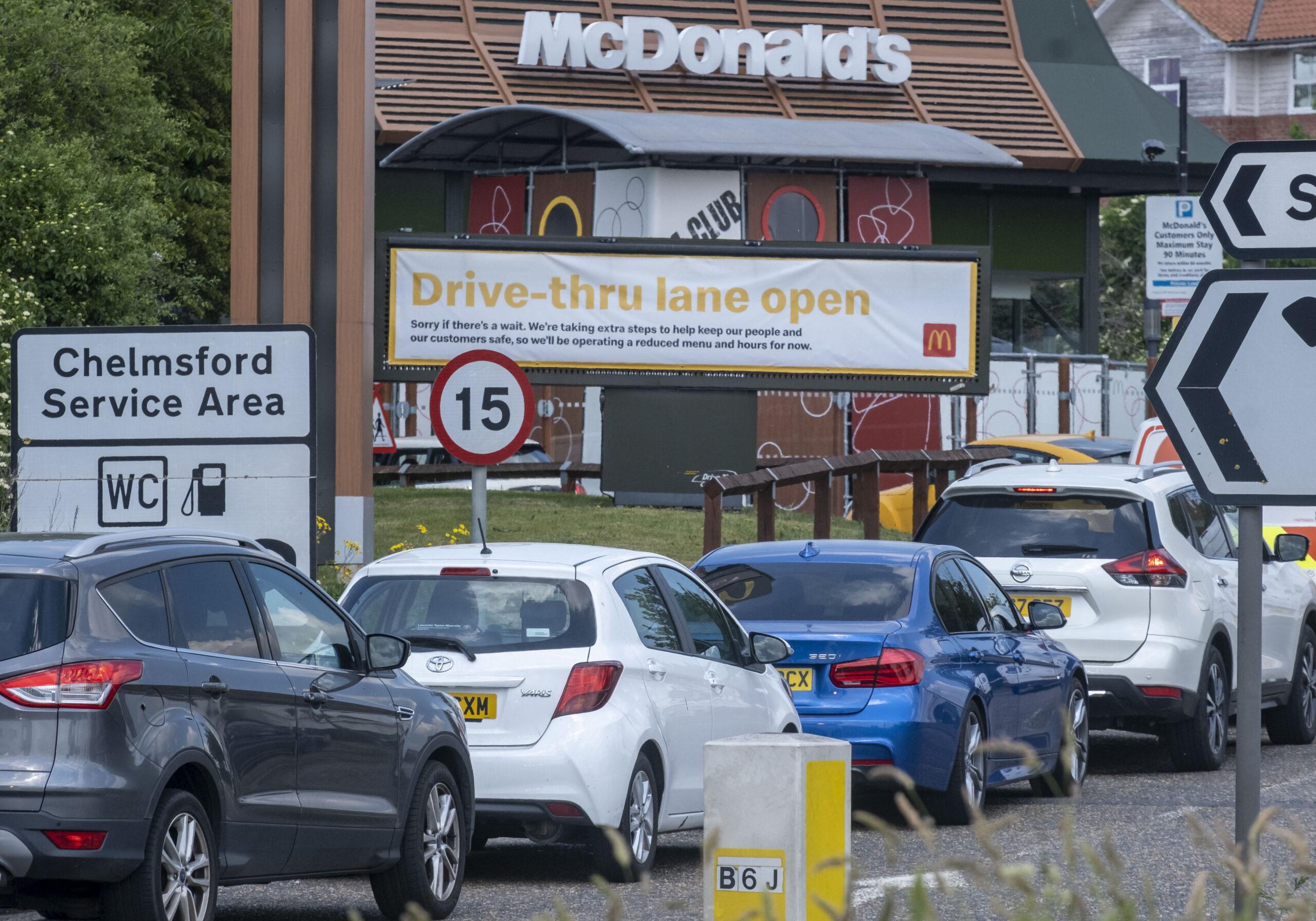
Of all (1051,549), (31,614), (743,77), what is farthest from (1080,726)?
(743,77)

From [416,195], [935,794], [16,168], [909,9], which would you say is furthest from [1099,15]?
[935,794]

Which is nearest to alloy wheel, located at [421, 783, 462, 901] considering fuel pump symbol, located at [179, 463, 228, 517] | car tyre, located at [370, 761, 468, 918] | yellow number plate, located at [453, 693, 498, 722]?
car tyre, located at [370, 761, 468, 918]

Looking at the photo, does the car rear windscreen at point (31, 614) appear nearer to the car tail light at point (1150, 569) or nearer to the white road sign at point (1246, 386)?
the white road sign at point (1246, 386)

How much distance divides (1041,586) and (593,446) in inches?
763

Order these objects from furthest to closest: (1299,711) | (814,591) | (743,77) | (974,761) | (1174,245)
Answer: (743,77) < (1174,245) < (1299,711) < (814,591) < (974,761)

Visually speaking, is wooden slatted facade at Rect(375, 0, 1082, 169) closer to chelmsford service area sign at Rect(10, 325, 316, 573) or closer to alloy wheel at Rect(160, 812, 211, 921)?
chelmsford service area sign at Rect(10, 325, 316, 573)

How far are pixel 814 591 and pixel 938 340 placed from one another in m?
8.76

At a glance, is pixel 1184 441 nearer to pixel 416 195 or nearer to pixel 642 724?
pixel 642 724

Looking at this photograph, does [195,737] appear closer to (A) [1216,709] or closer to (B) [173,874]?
(B) [173,874]

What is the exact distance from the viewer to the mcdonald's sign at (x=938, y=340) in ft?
64.5

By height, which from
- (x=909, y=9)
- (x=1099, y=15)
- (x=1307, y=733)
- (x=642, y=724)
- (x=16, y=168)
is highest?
(x=1099, y=15)

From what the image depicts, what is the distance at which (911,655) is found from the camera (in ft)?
34.9

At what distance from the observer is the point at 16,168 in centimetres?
2245

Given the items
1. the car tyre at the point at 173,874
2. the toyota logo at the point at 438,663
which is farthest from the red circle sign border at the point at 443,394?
the car tyre at the point at 173,874
